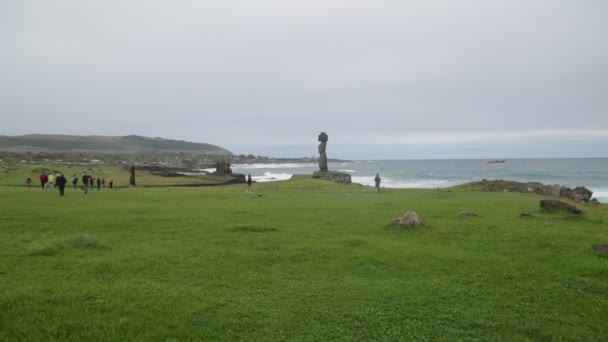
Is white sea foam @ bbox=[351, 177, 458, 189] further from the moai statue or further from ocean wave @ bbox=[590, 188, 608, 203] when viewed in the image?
ocean wave @ bbox=[590, 188, 608, 203]

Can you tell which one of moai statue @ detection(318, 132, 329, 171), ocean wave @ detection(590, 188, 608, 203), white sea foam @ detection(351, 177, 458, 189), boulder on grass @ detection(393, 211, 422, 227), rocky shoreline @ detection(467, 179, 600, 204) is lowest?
white sea foam @ detection(351, 177, 458, 189)

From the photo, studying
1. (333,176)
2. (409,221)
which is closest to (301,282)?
(409,221)

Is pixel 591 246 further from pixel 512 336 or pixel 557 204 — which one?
pixel 557 204

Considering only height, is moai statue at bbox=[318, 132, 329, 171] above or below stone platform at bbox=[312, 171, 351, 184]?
above

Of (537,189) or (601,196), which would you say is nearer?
(537,189)

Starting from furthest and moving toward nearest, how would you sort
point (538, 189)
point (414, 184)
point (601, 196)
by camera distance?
1. point (414, 184)
2. point (601, 196)
3. point (538, 189)

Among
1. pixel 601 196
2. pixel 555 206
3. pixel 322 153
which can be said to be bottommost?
pixel 601 196

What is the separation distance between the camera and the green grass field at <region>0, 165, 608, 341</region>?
6594mm

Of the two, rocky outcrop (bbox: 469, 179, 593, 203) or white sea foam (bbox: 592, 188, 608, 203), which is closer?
rocky outcrop (bbox: 469, 179, 593, 203)

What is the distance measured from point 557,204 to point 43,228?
22.0m

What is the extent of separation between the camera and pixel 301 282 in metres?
8.60

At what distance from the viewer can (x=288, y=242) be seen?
40.3ft

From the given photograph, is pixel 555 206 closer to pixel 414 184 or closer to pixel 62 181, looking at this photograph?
pixel 62 181

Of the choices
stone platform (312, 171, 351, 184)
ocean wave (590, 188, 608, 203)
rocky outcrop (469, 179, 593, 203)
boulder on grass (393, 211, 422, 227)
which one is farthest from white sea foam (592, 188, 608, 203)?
boulder on grass (393, 211, 422, 227)
